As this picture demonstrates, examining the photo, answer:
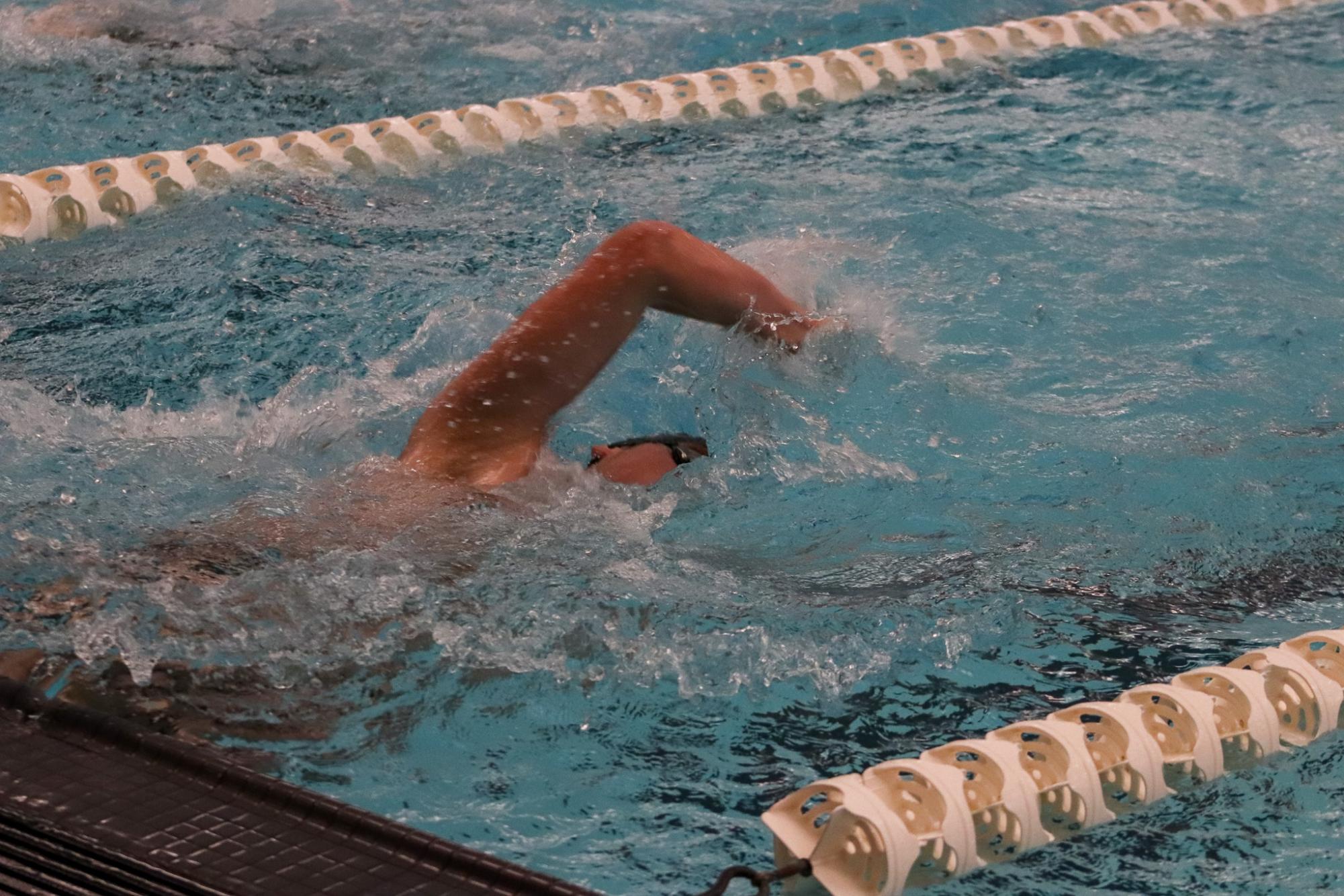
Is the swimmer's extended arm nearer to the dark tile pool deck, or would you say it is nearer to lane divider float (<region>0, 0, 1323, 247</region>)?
the dark tile pool deck

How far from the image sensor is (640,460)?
8.73 ft

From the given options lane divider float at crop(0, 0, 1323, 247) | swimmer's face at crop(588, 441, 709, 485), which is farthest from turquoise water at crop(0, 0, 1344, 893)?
lane divider float at crop(0, 0, 1323, 247)

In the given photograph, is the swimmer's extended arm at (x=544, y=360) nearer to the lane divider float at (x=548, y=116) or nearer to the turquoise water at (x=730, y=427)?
the turquoise water at (x=730, y=427)

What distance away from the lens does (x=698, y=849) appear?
1996 millimetres

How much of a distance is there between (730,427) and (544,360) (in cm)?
75

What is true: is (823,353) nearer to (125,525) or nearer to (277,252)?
(125,525)

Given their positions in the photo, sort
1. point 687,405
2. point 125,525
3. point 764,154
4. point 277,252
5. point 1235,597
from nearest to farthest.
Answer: point 125,525
point 1235,597
point 687,405
point 277,252
point 764,154

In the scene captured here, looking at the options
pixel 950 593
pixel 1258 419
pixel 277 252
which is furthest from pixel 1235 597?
pixel 277 252

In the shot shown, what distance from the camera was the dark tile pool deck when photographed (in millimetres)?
1646

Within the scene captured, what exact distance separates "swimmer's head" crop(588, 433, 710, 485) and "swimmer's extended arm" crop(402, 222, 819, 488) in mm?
124

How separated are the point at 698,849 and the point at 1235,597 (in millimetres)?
1267

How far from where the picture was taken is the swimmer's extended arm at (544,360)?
2.61 metres

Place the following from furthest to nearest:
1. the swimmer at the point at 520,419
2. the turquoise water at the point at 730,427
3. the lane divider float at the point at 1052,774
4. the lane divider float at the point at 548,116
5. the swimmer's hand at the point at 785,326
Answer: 1. the lane divider float at the point at 548,116
2. the swimmer's hand at the point at 785,326
3. the swimmer at the point at 520,419
4. the turquoise water at the point at 730,427
5. the lane divider float at the point at 1052,774

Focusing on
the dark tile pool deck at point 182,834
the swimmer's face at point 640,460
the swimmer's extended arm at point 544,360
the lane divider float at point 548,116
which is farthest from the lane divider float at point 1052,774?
the lane divider float at point 548,116
